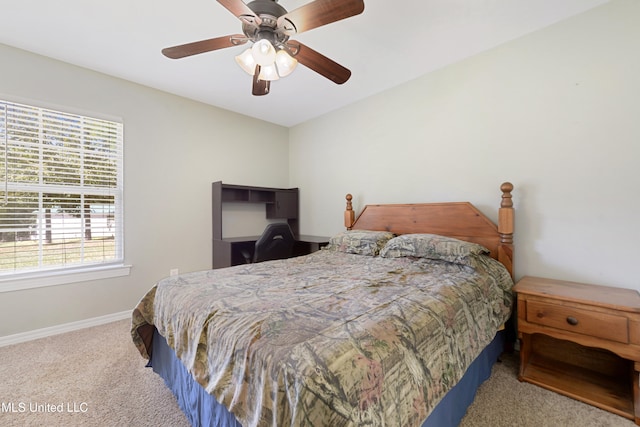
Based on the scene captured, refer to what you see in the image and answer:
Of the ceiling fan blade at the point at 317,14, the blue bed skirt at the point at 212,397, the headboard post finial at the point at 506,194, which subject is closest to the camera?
the blue bed skirt at the point at 212,397

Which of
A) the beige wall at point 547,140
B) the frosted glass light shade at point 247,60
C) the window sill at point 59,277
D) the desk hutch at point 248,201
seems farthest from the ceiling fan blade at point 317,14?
the window sill at point 59,277

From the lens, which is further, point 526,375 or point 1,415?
point 526,375

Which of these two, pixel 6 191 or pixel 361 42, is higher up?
pixel 361 42

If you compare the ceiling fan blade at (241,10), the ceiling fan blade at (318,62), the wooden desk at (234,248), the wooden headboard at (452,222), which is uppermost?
the ceiling fan blade at (241,10)

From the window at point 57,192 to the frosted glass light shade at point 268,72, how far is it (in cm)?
198

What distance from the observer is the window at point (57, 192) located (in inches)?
91.4

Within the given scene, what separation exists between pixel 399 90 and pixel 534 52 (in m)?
1.19

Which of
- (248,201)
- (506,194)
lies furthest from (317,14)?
(248,201)

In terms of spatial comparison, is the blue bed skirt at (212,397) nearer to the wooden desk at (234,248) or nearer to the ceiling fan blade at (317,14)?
the wooden desk at (234,248)

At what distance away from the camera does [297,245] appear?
3666 mm

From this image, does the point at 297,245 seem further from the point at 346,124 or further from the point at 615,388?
the point at 615,388

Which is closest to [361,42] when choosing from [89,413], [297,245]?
[297,245]

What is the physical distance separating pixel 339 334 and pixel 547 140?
2.27 meters

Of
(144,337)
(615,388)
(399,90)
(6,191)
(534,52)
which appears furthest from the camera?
(399,90)
